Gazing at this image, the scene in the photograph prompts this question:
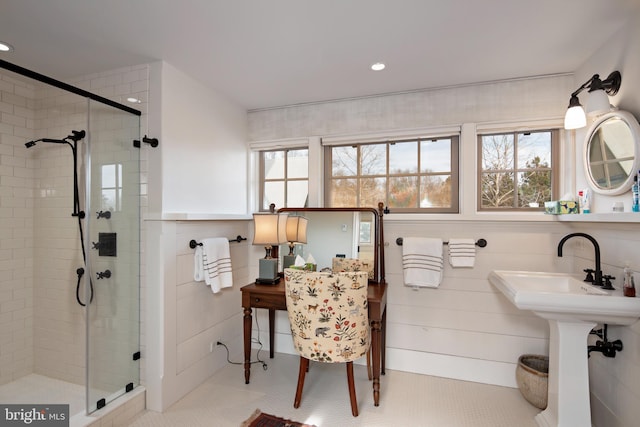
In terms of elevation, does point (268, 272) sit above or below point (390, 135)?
below

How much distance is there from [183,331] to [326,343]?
1120 mm

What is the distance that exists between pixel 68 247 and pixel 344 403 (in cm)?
245

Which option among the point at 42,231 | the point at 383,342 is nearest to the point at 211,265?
the point at 42,231

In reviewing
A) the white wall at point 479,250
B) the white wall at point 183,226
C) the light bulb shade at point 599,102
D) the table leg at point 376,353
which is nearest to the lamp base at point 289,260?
the white wall at point 183,226

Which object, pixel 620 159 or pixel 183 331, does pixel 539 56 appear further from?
pixel 183 331

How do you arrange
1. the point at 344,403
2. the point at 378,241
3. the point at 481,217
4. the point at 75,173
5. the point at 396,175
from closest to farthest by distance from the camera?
the point at 344,403
the point at 75,173
the point at 481,217
the point at 378,241
the point at 396,175

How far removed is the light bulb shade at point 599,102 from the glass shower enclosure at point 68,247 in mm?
2948

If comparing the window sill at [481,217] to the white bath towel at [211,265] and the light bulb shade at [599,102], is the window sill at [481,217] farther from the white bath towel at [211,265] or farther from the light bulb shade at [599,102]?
the white bath towel at [211,265]

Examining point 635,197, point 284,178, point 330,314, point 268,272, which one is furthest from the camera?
point 284,178

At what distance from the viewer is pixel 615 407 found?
171 cm

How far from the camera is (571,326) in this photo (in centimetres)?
171

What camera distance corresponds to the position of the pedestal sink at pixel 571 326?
1.52 m

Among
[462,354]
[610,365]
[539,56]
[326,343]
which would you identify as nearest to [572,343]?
[610,365]

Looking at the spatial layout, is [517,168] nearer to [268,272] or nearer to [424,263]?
[424,263]
